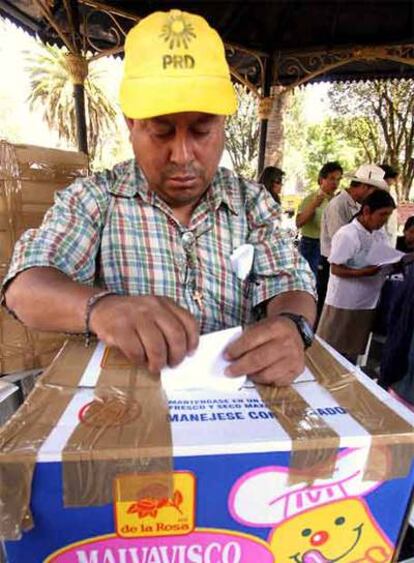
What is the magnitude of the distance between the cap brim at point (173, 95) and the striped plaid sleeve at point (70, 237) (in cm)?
20

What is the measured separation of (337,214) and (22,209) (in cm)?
221

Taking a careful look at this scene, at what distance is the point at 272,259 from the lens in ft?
2.55

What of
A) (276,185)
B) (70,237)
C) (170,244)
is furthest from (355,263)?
(70,237)

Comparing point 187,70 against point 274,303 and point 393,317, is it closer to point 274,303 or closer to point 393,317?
point 274,303

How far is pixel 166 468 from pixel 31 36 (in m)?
3.30

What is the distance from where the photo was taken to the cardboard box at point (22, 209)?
955 millimetres

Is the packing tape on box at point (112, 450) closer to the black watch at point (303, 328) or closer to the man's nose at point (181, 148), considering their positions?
the black watch at point (303, 328)

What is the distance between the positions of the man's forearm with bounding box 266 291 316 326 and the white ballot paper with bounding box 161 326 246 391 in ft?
0.57

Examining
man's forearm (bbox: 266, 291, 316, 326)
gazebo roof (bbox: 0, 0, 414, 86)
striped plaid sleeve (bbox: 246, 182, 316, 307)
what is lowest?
man's forearm (bbox: 266, 291, 316, 326)

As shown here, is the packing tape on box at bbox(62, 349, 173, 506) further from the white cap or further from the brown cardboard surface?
the white cap

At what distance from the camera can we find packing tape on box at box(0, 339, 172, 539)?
1.23 feet

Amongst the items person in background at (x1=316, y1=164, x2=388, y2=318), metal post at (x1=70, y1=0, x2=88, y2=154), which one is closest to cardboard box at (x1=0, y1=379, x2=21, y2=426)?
metal post at (x1=70, y1=0, x2=88, y2=154)

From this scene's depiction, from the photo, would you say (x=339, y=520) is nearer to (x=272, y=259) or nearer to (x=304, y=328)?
(x=304, y=328)

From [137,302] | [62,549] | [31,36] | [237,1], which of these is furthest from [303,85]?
[62,549]
